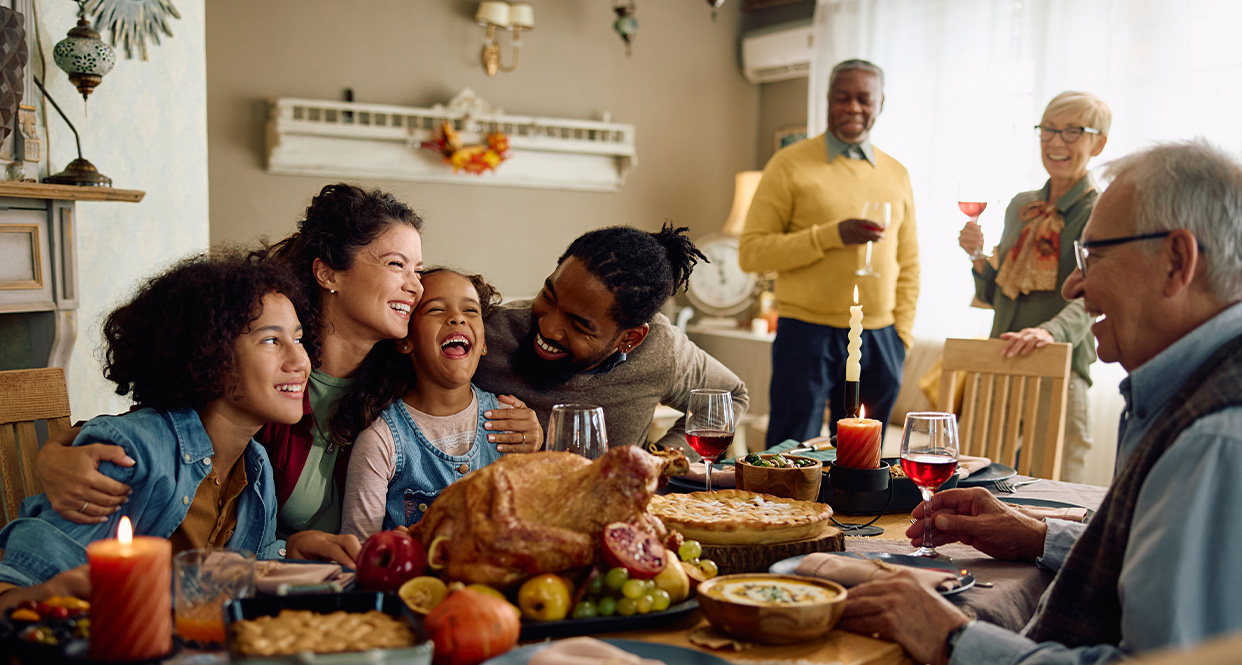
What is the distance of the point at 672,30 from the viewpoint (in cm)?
598

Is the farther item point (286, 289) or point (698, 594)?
point (286, 289)

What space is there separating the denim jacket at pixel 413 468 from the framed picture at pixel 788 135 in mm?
4626

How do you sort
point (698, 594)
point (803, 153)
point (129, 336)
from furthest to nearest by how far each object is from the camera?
point (803, 153) → point (129, 336) → point (698, 594)

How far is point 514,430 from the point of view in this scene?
6.38 ft

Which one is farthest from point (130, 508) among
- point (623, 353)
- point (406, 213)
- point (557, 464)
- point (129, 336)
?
point (623, 353)

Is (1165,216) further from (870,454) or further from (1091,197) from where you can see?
(1091,197)

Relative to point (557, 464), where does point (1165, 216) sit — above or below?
above

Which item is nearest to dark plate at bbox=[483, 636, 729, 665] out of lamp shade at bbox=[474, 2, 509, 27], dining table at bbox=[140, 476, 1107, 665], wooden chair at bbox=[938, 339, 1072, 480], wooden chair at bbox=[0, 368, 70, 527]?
dining table at bbox=[140, 476, 1107, 665]

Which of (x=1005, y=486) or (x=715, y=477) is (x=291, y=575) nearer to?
(x=715, y=477)

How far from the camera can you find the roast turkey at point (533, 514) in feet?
3.62

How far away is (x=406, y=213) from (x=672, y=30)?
437 centimetres

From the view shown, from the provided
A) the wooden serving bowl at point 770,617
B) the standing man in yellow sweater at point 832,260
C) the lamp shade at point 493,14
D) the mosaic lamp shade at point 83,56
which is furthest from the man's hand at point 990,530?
the lamp shade at point 493,14

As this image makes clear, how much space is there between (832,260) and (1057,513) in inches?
76.6

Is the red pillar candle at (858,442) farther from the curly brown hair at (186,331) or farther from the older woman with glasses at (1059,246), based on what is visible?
the older woman with glasses at (1059,246)
